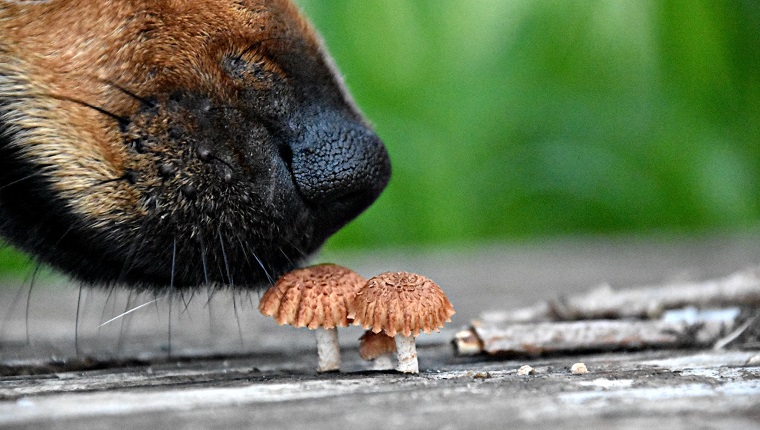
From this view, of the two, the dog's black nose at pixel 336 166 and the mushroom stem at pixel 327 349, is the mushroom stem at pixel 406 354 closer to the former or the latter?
the mushroom stem at pixel 327 349

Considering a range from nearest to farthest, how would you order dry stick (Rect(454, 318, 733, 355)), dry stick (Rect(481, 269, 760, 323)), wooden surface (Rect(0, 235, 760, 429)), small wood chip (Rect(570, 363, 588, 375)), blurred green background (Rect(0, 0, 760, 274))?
1. wooden surface (Rect(0, 235, 760, 429))
2. small wood chip (Rect(570, 363, 588, 375))
3. dry stick (Rect(454, 318, 733, 355))
4. dry stick (Rect(481, 269, 760, 323))
5. blurred green background (Rect(0, 0, 760, 274))

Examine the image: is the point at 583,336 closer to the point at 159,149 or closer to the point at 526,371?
the point at 526,371

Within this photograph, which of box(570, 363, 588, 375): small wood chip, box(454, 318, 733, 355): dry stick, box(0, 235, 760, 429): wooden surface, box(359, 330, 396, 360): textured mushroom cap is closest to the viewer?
box(0, 235, 760, 429): wooden surface

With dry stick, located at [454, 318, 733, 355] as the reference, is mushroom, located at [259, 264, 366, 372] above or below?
above

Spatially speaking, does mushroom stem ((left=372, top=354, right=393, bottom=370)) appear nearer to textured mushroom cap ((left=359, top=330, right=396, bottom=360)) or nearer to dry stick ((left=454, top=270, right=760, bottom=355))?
textured mushroom cap ((left=359, top=330, right=396, bottom=360))

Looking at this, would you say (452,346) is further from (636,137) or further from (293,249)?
(636,137)

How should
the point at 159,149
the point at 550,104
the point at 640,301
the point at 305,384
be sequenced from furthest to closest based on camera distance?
the point at 550,104, the point at 640,301, the point at 159,149, the point at 305,384

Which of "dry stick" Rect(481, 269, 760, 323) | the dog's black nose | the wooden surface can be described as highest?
the dog's black nose

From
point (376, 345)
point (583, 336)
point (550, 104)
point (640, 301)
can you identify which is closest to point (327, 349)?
point (376, 345)

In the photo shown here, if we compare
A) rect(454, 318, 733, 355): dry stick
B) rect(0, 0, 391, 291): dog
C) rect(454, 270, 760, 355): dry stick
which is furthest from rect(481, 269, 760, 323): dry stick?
rect(0, 0, 391, 291): dog
